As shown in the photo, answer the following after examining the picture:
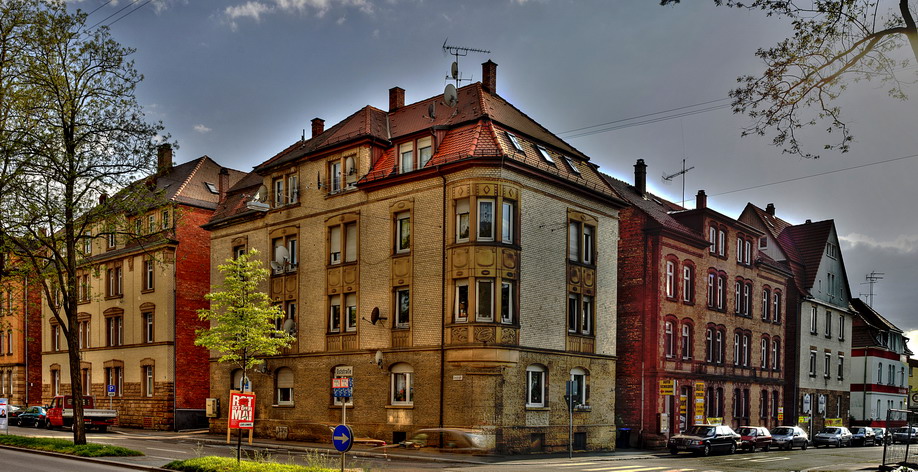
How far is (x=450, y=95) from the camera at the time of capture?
3531 centimetres

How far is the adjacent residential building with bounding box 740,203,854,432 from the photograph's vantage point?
179 feet

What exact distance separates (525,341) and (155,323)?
83.9 ft

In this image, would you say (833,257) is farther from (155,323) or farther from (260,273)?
(155,323)

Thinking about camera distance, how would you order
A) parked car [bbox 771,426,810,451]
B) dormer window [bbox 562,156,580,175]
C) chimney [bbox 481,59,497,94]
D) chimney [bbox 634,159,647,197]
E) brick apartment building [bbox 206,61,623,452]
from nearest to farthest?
brick apartment building [bbox 206,61,623,452]
dormer window [bbox 562,156,580,175]
chimney [bbox 481,59,497,94]
parked car [bbox 771,426,810,451]
chimney [bbox 634,159,647,197]

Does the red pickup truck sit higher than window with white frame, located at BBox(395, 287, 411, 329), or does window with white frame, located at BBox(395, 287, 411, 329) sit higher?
window with white frame, located at BBox(395, 287, 411, 329)

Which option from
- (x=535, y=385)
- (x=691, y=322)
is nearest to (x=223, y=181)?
(x=535, y=385)

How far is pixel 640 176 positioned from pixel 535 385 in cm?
1938

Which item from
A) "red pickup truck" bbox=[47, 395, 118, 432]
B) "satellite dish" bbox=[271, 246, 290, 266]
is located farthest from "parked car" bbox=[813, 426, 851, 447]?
"red pickup truck" bbox=[47, 395, 118, 432]

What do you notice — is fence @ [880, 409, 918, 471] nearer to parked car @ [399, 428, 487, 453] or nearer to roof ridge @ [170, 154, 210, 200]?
parked car @ [399, 428, 487, 453]

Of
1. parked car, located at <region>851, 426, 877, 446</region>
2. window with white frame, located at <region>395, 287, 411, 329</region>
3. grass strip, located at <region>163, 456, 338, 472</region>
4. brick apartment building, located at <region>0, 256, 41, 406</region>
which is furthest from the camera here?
brick apartment building, located at <region>0, 256, 41, 406</region>

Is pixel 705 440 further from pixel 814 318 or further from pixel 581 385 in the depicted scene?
pixel 814 318

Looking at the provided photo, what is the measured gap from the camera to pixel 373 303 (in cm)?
3475


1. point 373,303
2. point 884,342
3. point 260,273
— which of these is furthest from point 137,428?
point 884,342

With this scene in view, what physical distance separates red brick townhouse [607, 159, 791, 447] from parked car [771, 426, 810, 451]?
2.90 meters
